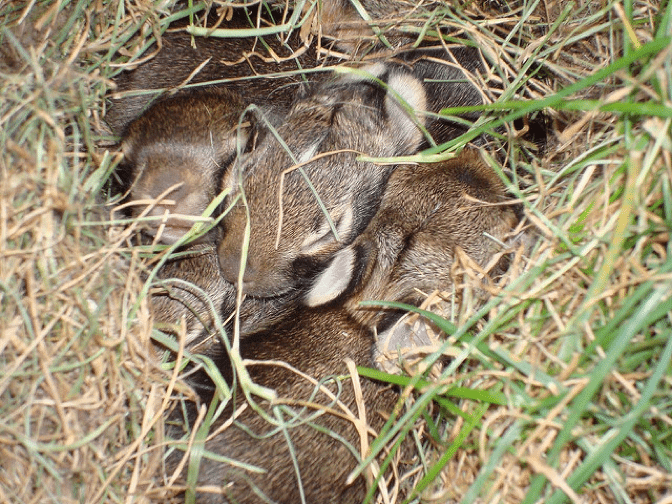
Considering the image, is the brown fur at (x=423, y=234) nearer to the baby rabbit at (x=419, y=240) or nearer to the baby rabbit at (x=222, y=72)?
the baby rabbit at (x=419, y=240)

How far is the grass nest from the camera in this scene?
163cm

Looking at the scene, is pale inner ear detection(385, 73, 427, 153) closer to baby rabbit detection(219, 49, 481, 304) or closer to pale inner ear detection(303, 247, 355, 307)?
baby rabbit detection(219, 49, 481, 304)

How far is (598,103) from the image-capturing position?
67.7 inches

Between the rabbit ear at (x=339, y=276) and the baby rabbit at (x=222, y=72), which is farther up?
the baby rabbit at (x=222, y=72)

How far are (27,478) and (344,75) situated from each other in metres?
1.97

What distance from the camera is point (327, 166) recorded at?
2.29 metres

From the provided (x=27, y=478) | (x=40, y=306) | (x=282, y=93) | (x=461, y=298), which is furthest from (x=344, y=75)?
(x=27, y=478)

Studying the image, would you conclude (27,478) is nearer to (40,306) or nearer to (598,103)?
(40,306)

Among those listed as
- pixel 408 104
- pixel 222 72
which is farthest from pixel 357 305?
pixel 222 72

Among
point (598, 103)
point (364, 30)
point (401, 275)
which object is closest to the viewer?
point (598, 103)

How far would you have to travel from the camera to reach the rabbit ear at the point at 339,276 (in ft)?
7.69

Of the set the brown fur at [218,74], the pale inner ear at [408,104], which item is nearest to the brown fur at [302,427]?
the pale inner ear at [408,104]

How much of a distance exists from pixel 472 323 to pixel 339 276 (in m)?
0.68

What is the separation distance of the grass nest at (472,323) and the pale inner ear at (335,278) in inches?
17.4
